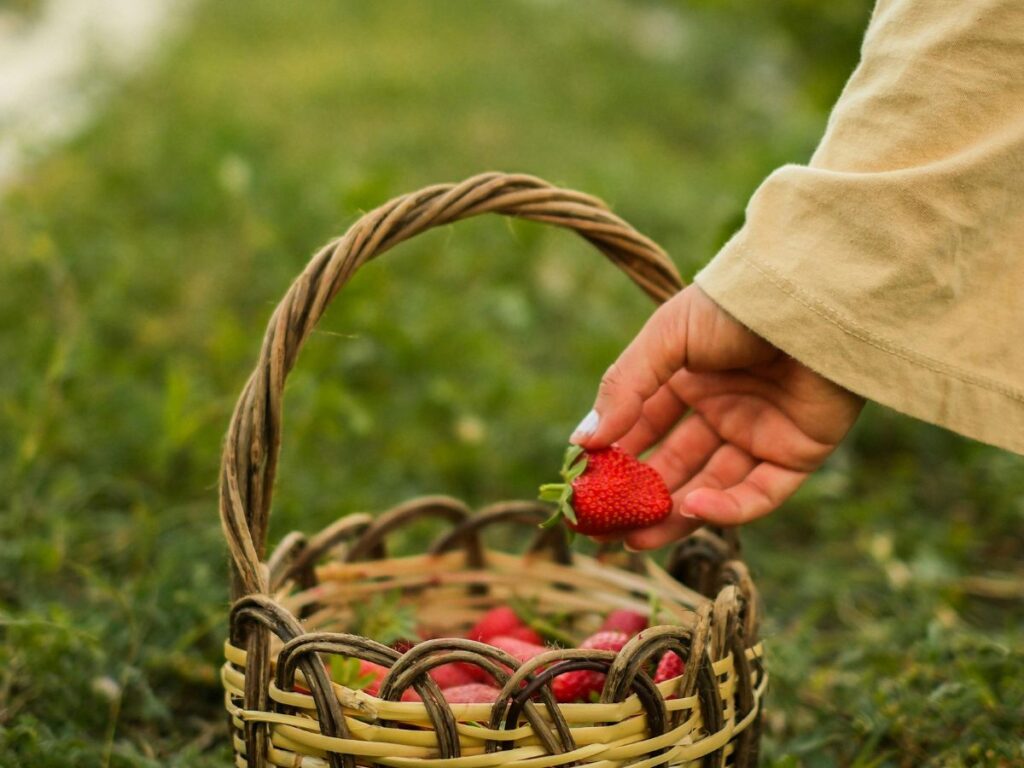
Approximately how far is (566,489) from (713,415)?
0.28 meters

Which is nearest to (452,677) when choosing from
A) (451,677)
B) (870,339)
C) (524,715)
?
Answer: (451,677)

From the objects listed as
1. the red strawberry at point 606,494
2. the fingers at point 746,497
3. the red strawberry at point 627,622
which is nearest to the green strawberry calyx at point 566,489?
the red strawberry at point 606,494

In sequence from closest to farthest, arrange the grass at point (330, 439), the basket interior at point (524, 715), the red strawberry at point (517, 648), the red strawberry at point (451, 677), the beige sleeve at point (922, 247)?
the basket interior at point (524, 715), the beige sleeve at point (922, 247), the red strawberry at point (517, 648), the red strawberry at point (451, 677), the grass at point (330, 439)

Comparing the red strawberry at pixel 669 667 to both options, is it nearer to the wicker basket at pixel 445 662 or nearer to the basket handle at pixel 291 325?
the wicker basket at pixel 445 662

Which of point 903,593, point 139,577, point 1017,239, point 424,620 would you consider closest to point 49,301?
point 139,577

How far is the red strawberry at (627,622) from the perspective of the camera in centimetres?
141

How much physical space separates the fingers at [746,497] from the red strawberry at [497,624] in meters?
0.33

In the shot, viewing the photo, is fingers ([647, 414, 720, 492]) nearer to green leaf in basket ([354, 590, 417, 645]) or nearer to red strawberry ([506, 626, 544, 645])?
red strawberry ([506, 626, 544, 645])

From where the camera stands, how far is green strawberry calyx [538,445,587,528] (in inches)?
48.4

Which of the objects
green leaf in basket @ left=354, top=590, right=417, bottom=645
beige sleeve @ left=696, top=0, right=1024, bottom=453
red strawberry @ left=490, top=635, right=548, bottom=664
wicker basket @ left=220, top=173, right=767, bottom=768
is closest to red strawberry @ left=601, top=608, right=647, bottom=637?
wicker basket @ left=220, top=173, right=767, bottom=768

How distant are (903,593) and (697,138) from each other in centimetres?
529

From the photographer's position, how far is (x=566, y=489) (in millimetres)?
1232

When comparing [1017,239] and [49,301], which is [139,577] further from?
[1017,239]

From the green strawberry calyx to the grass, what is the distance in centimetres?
30
